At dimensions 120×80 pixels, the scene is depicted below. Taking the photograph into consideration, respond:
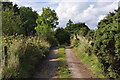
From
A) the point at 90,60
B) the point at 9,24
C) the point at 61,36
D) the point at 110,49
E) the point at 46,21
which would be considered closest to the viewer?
Result: the point at 110,49

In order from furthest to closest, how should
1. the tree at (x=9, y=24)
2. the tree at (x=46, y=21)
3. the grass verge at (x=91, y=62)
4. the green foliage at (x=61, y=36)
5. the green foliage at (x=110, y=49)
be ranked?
1. the green foliage at (x=61, y=36)
2. the tree at (x=46, y=21)
3. the tree at (x=9, y=24)
4. the grass verge at (x=91, y=62)
5. the green foliage at (x=110, y=49)

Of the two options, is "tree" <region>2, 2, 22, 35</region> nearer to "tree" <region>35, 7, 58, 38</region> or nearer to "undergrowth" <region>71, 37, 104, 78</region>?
"undergrowth" <region>71, 37, 104, 78</region>

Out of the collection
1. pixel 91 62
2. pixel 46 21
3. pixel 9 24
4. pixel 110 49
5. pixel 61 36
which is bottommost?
pixel 91 62

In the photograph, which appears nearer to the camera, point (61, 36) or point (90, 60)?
point (90, 60)

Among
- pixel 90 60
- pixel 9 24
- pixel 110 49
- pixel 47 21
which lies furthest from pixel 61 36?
pixel 110 49

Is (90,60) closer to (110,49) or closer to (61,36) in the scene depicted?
(110,49)

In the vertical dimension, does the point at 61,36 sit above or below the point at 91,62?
above

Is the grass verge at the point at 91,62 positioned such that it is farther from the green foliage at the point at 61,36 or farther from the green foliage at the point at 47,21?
the green foliage at the point at 61,36

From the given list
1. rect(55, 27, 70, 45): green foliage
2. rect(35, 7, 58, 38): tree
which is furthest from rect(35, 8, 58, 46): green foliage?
rect(55, 27, 70, 45): green foliage

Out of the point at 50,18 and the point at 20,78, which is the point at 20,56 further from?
the point at 50,18

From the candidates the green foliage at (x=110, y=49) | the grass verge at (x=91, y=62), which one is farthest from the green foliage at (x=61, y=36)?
the green foliage at (x=110, y=49)

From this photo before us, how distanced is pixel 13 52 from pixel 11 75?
4.06 feet

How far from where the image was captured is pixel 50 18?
1328 inches

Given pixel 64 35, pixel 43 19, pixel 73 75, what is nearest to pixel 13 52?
pixel 73 75
